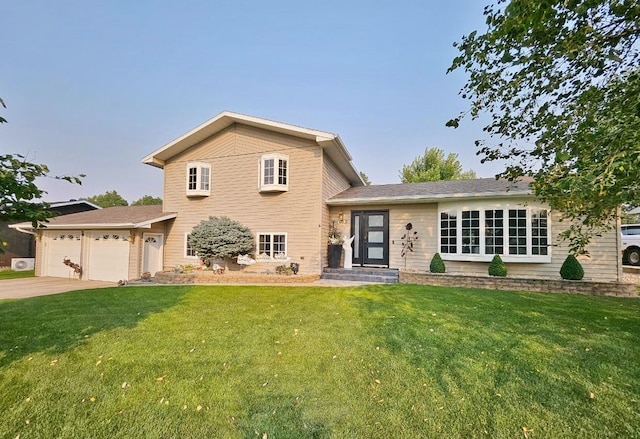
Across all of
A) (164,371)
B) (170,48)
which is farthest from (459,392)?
(170,48)

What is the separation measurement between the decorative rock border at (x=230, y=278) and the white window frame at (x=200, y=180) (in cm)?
323

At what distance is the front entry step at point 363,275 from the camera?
9.72 meters

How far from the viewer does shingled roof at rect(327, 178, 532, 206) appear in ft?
30.9

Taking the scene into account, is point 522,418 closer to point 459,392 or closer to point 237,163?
point 459,392

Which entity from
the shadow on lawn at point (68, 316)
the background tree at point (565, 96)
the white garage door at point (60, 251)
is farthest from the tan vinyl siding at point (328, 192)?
the white garage door at point (60, 251)

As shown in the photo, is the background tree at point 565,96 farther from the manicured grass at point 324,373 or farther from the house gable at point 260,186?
the house gable at point 260,186

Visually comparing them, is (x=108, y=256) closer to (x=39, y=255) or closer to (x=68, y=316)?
(x=39, y=255)

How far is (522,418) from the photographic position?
245 centimetres

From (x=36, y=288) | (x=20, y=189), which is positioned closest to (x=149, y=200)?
(x=36, y=288)

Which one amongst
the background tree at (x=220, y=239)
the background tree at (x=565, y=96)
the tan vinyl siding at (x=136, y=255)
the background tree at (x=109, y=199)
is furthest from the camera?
the background tree at (x=109, y=199)

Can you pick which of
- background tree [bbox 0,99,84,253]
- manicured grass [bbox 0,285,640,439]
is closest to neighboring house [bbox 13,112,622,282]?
manicured grass [bbox 0,285,640,439]

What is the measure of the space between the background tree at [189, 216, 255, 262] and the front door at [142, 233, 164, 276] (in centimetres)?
256

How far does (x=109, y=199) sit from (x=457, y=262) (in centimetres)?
4841

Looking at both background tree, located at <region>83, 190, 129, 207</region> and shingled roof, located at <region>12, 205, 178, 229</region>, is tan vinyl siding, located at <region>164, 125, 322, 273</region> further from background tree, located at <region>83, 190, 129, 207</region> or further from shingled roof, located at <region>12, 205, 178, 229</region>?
background tree, located at <region>83, 190, 129, 207</region>
